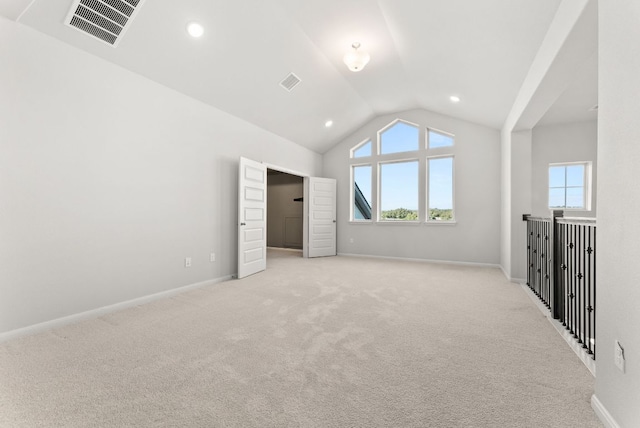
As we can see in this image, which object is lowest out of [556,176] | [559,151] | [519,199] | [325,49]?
[519,199]

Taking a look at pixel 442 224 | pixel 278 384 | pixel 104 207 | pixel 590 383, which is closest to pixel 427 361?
pixel 590 383

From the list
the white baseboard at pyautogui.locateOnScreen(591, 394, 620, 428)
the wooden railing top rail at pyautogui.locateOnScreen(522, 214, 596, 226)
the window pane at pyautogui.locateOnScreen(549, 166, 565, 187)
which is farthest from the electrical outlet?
the window pane at pyautogui.locateOnScreen(549, 166, 565, 187)

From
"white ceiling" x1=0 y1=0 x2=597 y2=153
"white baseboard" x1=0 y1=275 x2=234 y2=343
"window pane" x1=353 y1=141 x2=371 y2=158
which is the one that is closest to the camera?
"white baseboard" x1=0 y1=275 x2=234 y2=343

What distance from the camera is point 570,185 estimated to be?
521cm

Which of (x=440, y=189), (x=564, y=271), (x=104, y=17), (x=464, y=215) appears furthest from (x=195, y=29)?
(x=464, y=215)

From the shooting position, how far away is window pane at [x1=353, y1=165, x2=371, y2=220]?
22.4 feet

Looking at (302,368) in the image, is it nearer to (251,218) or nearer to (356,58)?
(251,218)

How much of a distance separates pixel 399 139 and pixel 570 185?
336cm

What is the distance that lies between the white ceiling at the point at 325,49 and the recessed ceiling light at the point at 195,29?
0.05 meters

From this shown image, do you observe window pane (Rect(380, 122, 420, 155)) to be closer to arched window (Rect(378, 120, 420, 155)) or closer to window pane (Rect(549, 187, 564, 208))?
arched window (Rect(378, 120, 420, 155))

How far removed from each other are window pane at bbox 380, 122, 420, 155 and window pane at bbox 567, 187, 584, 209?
2.95 metres

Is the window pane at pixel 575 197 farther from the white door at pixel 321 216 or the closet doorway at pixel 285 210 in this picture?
the closet doorway at pixel 285 210

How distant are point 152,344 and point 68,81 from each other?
2.57 m

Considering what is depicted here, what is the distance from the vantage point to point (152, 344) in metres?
2.13
